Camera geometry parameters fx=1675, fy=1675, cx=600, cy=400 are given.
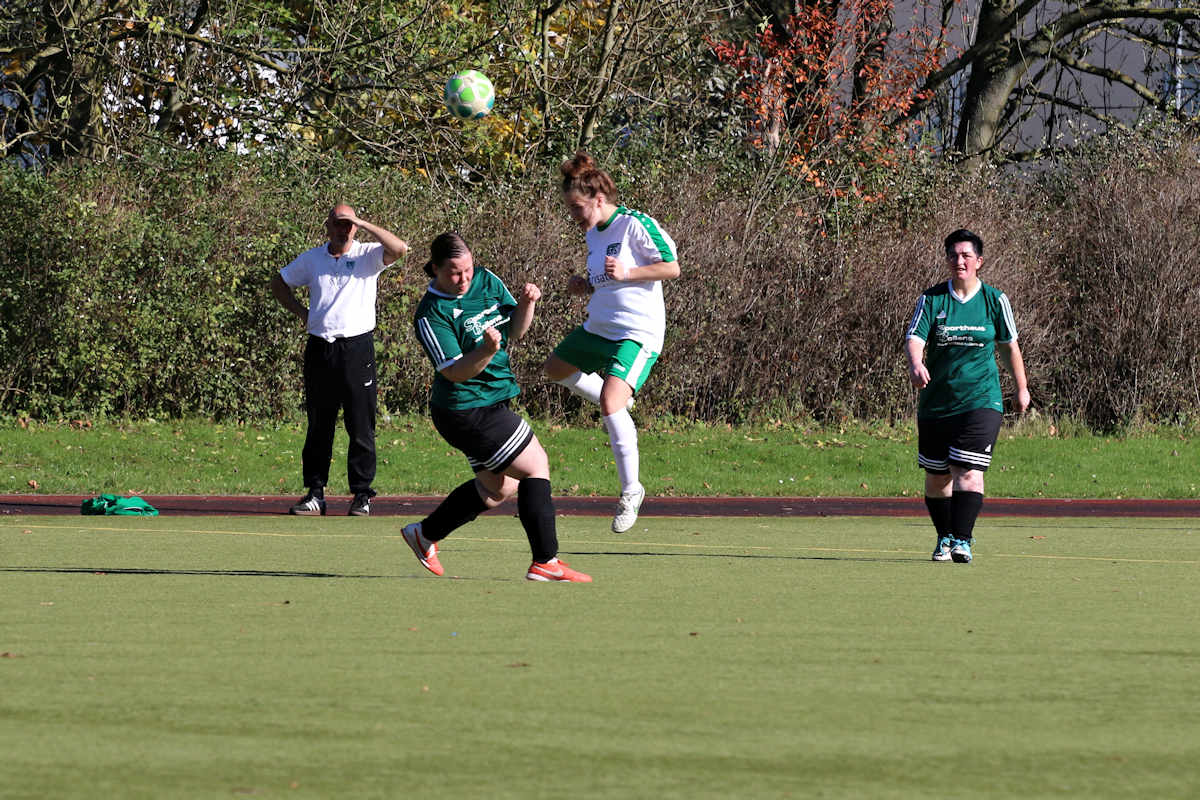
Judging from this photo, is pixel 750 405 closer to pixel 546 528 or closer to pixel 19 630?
pixel 546 528

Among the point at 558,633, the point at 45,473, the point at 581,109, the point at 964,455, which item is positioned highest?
the point at 581,109

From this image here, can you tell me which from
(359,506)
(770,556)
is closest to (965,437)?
(770,556)

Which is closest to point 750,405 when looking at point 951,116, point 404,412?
point 404,412

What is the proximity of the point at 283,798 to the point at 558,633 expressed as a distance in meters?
2.66

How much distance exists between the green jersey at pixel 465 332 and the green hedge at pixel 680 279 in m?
12.3

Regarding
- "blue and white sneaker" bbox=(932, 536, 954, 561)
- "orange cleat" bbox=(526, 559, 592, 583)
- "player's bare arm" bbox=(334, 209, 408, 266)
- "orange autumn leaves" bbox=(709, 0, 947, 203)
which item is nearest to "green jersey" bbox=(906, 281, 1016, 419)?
"blue and white sneaker" bbox=(932, 536, 954, 561)

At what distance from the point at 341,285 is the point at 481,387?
457 cm

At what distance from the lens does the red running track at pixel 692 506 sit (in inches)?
527

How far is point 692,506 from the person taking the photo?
47.3ft

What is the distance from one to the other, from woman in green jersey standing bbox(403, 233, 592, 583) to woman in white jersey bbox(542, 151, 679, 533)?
94 centimetres

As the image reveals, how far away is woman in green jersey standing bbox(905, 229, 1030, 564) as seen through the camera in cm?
937

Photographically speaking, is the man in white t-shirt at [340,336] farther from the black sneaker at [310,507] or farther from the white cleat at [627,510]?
the white cleat at [627,510]

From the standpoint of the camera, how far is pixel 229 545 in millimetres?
10375

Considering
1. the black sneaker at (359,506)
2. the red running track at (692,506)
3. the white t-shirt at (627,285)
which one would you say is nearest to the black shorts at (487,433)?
the white t-shirt at (627,285)
